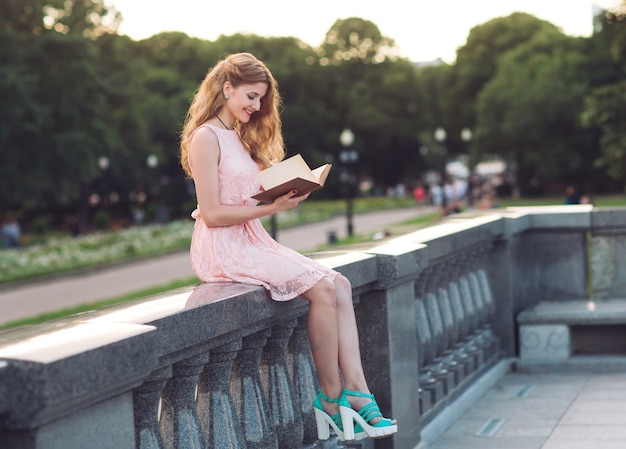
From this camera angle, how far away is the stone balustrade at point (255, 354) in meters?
2.91

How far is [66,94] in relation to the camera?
50.9 metres

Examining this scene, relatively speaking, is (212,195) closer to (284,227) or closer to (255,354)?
A: (255,354)

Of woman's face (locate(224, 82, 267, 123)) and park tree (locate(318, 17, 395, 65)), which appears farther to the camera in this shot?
park tree (locate(318, 17, 395, 65))

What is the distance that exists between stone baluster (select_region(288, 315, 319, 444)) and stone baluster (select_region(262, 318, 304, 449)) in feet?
0.43

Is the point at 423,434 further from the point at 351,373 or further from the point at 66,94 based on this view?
the point at 66,94

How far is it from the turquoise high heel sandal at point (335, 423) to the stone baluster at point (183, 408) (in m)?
0.82

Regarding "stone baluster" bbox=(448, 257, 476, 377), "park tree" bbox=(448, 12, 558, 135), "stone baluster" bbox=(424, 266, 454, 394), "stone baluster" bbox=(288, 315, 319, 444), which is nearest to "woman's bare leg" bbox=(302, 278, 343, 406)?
"stone baluster" bbox=(288, 315, 319, 444)

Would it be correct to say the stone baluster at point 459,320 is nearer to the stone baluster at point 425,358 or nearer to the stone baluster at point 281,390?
the stone baluster at point 425,358

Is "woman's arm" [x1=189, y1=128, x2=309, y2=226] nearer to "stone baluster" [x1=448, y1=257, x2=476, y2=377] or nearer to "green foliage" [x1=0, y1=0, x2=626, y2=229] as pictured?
"stone baluster" [x1=448, y1=257, x2=476, y2=377]

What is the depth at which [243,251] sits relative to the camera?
4672 mm

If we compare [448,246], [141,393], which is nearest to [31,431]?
[141,393]

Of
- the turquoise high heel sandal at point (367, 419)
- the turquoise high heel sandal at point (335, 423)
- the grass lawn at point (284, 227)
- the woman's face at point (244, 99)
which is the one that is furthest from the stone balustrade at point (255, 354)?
the grass lawn at point (284, 227)

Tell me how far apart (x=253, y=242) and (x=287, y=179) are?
0.37 m

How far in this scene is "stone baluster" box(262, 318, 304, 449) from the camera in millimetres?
4609
